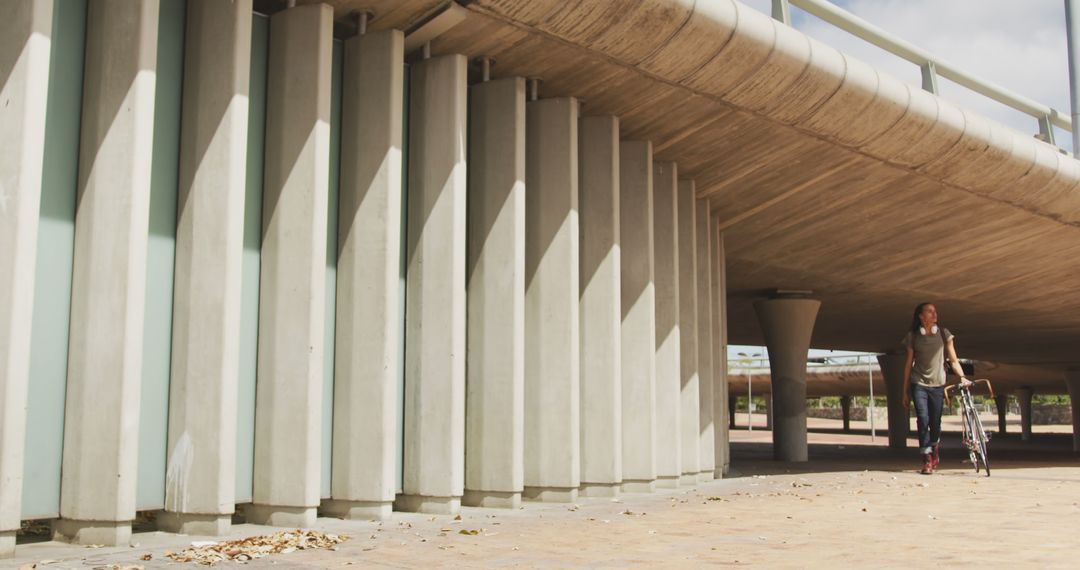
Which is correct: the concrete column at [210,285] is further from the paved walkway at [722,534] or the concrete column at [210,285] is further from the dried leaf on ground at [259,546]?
the dried leaf on ground at [259,546]

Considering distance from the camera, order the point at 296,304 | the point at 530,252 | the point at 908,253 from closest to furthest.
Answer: the point at 296,304 < the point at 530,252 < the point at 908,253

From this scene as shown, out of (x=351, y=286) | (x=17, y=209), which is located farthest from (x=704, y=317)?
(x=17, y=209)

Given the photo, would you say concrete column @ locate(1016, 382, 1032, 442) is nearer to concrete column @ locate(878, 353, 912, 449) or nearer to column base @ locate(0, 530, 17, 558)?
concrete column @ locate(878, 353, 912, 449)

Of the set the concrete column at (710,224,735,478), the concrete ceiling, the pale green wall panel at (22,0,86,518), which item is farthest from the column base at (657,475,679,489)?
the pale green wall panel at (22,0,86,518)

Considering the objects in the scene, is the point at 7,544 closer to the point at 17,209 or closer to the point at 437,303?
the point at 17,209

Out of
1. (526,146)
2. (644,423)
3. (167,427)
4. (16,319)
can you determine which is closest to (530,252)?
(526,146)

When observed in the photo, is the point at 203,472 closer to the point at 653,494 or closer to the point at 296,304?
the point at 296,304

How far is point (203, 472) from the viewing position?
7.11m

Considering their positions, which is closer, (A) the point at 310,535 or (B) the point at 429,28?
(A) the point at 310,535

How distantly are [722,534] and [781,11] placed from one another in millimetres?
5723

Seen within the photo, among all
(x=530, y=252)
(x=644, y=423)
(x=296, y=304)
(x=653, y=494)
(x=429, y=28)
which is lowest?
(x=653, y=494)

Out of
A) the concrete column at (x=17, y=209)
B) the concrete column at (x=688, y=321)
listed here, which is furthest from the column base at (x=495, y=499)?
the concrete column at (x=17, y=209)

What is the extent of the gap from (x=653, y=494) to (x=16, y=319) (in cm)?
700

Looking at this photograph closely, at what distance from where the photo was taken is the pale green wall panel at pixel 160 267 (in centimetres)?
720
